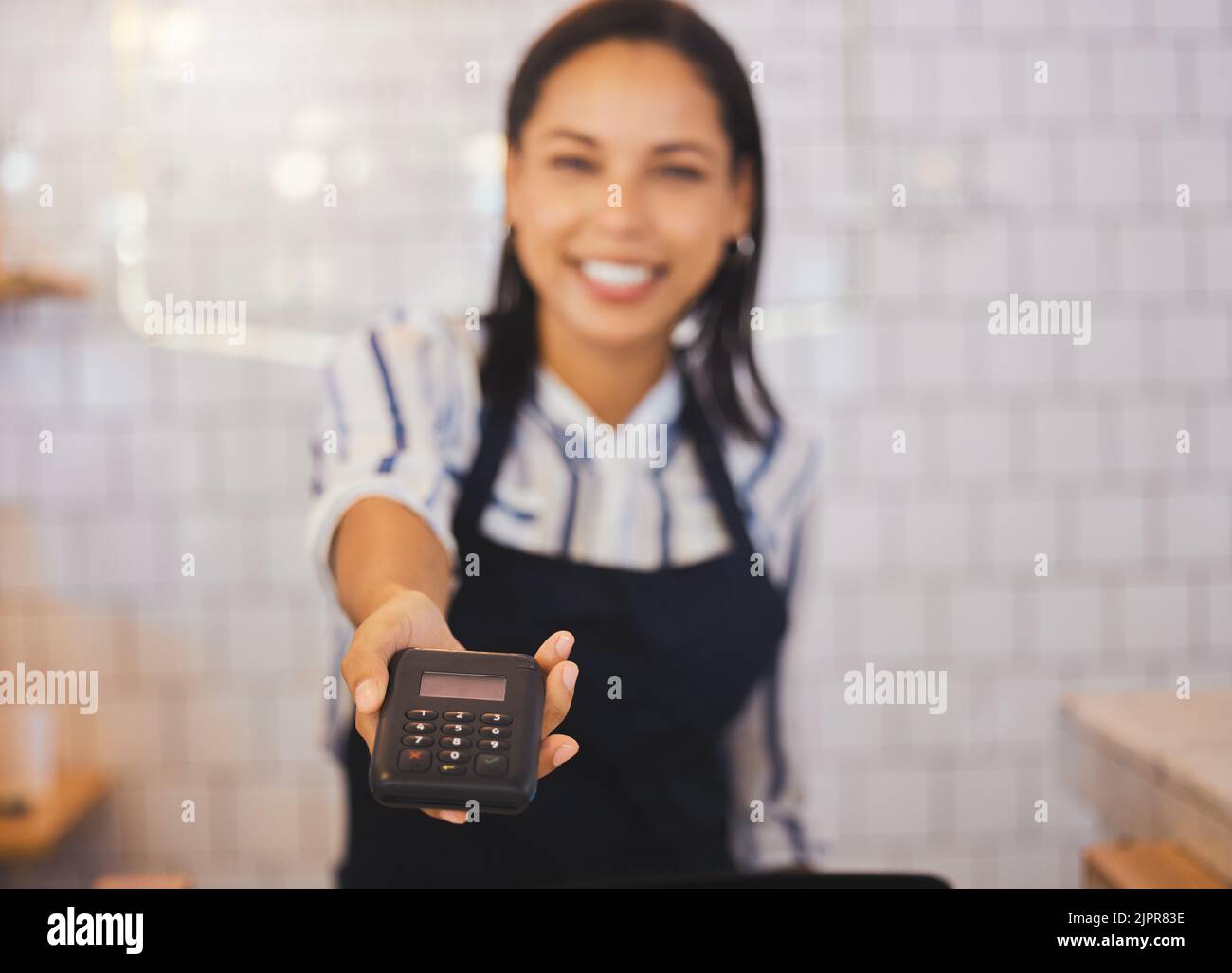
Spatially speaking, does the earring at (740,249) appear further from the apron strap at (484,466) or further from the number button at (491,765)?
the number button at (491,765)

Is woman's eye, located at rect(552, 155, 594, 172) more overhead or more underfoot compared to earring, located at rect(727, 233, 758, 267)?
more overhead

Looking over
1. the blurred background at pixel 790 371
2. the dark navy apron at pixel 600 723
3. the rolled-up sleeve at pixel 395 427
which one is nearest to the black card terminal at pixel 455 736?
the rolled-up sleeve at pixel 395 427

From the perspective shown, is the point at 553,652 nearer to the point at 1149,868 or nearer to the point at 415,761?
the point at 415,761

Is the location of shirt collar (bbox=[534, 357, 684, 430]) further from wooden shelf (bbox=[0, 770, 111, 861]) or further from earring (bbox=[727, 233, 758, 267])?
wooden shelf (bbox=[0, 770, 111, 861])

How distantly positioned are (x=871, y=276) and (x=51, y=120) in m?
0.92

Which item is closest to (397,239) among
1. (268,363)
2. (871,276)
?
(268,363)

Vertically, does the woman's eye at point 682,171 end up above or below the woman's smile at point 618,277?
above

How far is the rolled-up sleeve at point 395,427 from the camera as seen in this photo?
2.76 ft

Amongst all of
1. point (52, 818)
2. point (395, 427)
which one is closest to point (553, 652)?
point (395, 427)

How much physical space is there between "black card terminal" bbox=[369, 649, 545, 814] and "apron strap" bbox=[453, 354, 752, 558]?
36 centimetres

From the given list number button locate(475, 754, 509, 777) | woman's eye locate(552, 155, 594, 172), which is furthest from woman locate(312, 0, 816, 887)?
number button locate(475, 754, 509, 777)

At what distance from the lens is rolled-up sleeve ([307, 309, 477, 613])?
2.76 feet

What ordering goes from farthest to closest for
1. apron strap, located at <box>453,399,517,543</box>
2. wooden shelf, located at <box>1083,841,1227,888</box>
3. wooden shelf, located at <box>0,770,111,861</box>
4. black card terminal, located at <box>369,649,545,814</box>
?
wooden shelf, located at <box>0,770,111,861</box> → apron strap, located at <box>453,399,517,543</box> → wooden shelf, located at <box>1083,841,1227,888</box> → black card terminal, located at <box>369,649,545,814</box>

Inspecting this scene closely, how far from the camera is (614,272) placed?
1017 millimetres
